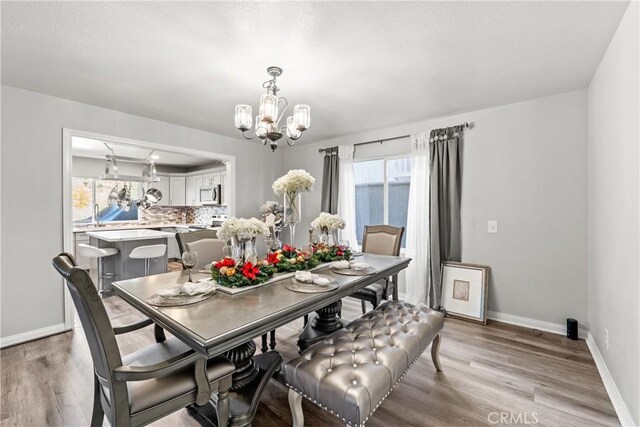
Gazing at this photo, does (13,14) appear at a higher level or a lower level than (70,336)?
higher

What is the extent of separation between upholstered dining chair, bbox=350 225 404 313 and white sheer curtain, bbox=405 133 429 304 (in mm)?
674

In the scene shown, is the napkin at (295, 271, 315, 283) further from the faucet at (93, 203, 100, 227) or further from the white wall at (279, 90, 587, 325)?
the faucet at (93, 203, 100, 227)

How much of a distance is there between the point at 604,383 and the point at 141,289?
3281mm

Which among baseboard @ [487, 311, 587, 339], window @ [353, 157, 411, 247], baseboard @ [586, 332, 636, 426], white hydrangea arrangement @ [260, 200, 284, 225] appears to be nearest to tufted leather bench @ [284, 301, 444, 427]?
baseboard @ [586, 332, 636, 426]

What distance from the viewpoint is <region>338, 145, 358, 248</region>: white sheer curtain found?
4.43 meters

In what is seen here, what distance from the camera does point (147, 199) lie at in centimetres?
603

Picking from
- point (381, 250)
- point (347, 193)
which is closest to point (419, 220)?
point (381, 250)

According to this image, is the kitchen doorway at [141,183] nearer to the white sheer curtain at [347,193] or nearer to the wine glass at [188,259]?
the white sheer curtain at [347,193]

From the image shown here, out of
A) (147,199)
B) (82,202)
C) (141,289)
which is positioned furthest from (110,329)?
(82,202)

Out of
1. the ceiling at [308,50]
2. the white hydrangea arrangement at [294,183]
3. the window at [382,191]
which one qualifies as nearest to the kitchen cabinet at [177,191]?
the ceiling at [308,50]

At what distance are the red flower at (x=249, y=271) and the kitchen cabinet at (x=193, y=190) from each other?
612cm

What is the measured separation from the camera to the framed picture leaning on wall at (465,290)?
3.30 m

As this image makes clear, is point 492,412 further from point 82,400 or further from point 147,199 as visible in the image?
point 147,199

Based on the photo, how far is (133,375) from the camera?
3.77 ft
